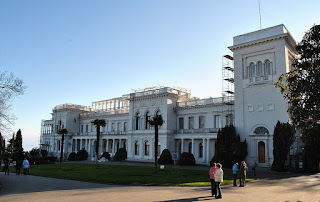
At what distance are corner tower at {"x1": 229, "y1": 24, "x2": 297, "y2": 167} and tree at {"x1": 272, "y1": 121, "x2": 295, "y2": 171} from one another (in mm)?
1996

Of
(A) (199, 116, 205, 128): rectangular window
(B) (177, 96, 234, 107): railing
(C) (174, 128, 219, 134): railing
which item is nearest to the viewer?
(C) (174, 128, 219, 134): railing

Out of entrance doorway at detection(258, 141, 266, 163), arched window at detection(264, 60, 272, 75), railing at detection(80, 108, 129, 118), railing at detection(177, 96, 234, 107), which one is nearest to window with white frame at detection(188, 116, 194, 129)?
railing at detection(177, 96, 234, 107)

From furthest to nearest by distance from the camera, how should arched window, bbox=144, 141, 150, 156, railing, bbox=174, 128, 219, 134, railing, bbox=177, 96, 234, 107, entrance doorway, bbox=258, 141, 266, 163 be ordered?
arched window, bbox=144, 141, 150, 156 → railing, bbox=177, 96, 234, 107 → railing, bbox=174, 128, 219, 134 → entrance doorway, bbox=258, 141, 266, 163

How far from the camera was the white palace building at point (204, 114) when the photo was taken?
118 ft

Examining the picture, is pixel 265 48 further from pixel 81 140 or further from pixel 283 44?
pixel 81 140

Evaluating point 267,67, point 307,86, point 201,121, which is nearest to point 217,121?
point 201,121

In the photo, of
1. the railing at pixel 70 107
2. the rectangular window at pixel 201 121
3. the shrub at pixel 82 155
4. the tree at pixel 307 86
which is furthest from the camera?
the railing at pixel 70 107

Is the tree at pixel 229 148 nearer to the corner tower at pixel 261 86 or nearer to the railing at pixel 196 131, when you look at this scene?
the corner tower at pixel 261 86

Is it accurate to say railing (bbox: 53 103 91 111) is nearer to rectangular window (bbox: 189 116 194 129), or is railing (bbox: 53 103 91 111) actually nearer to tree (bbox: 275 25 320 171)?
rectangular window (bbox: 189 116 194 129)

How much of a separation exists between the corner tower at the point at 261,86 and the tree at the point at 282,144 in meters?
2.00

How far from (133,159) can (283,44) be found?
33.9 metres

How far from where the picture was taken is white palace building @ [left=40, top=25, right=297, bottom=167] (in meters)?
36.0

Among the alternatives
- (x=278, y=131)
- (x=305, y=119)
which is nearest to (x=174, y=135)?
(x=278, y=131)

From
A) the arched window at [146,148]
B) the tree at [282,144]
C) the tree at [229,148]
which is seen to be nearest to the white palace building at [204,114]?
the arched window at [146,148]
